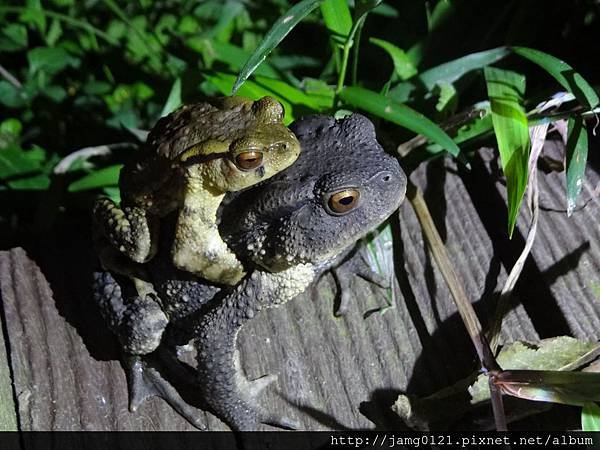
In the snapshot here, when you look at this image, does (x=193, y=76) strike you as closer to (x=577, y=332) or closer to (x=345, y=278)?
(x=345, y=278)

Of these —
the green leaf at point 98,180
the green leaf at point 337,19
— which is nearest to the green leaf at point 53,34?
the green leaf at point 98,180

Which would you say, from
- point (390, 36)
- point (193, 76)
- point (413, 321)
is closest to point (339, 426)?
point (413, 321)

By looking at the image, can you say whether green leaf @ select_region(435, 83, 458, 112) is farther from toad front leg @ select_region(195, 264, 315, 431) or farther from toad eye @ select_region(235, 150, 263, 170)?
toad eye @ select_region(235, 150, 263, 170)

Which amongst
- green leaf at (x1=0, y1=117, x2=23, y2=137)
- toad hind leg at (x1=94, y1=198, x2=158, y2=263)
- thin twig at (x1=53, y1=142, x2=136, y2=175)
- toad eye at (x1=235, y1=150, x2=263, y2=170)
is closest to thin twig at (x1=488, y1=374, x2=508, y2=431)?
toad eye at (x1=235, y1=150, x2=263, y2=170)

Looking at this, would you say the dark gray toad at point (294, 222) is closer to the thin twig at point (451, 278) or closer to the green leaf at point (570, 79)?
the thin twig at point (451, 278)

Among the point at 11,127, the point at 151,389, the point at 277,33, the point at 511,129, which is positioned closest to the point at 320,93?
the point at 277,33

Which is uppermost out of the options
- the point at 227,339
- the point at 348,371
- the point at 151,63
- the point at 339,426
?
the point at 151,63
